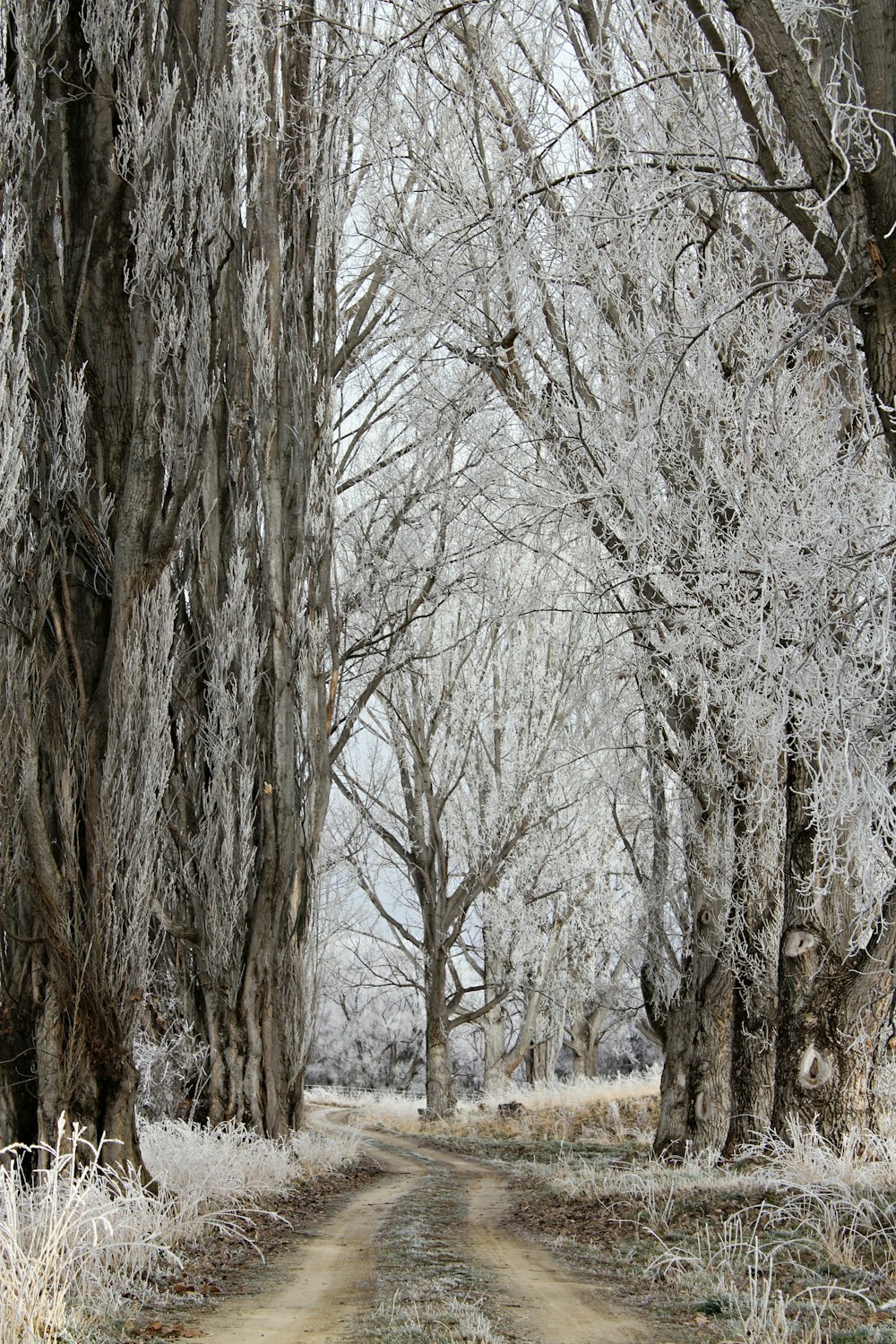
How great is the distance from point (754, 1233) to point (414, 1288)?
1.63 m

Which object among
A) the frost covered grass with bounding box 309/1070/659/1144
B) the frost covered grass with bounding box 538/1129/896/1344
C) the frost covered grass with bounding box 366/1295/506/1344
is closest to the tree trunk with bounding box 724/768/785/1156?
the frost covered grass with bounding box 538/1129/896/1344

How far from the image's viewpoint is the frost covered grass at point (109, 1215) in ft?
10.7

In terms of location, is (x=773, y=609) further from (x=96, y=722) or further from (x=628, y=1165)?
(x=628, y=1165)

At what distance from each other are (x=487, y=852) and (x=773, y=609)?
13045mm

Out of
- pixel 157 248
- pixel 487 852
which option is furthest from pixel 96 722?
pixel 487 852

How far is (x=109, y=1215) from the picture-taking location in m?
4.59

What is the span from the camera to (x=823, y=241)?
390cm

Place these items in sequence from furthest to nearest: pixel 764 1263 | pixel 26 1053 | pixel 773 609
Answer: pixel 26 1053
pixel 764 1263
pixel 773 609

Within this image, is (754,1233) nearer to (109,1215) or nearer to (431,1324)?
(431,1324)

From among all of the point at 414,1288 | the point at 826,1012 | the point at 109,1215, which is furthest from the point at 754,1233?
the point at 109,1215

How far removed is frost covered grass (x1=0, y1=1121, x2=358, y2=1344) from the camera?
10.7ft

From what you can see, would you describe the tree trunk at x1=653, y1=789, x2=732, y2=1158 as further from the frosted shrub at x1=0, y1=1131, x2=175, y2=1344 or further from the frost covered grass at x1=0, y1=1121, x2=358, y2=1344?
the frosted shrub at x1=0, y1=1131, x2=175, y2=1344

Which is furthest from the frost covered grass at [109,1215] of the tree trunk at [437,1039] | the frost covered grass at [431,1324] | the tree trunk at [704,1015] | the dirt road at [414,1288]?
the tree trunk at [437,1039]

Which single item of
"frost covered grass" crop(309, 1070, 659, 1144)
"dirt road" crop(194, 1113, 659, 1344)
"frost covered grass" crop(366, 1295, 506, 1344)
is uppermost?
"frost covered grass" crop(366, 1295, 506, 1344)
